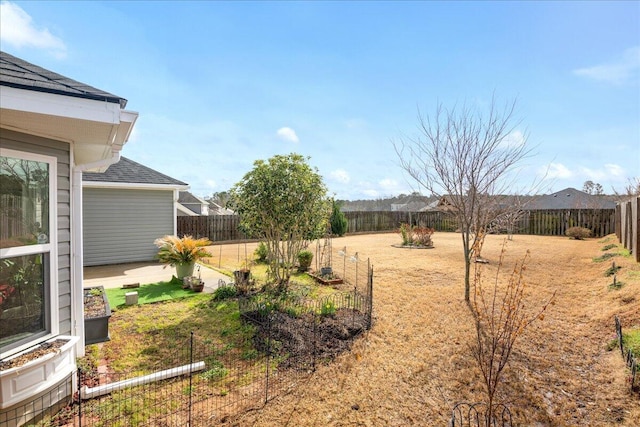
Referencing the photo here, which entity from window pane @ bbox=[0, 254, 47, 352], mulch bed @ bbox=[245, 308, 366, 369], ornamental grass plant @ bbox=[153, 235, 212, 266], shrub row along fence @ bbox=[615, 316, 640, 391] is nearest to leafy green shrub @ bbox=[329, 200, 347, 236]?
ornamental grass plant @ bbox=[153, 235, 212, 266]

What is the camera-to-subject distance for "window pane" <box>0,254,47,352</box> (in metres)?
2.50

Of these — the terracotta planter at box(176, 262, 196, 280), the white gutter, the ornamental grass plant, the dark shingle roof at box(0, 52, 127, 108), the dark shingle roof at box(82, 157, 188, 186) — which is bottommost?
the white gutter

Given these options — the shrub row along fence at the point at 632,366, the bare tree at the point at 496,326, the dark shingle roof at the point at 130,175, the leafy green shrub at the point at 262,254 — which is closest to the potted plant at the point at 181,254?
the leafy green shrub at the point at 262,254

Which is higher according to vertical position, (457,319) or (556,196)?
(556,196)

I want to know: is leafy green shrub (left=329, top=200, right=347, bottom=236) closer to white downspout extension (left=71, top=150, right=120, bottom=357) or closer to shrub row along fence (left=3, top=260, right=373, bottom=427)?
shrub row along fence (left=3, top=260, right=373, bottom=427)

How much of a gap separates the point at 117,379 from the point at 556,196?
127 ft

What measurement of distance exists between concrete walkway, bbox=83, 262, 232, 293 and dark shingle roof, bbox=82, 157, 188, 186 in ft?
8.44

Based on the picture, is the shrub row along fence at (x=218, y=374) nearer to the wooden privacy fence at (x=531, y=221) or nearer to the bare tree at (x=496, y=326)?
the bare tree at (x=496, y=326)

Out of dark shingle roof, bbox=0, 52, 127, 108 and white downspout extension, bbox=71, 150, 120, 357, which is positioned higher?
dark shingle roof, bbox=0, 52, 127, 108

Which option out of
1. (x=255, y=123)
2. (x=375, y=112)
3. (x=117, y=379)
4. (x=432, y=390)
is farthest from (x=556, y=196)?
(x=117, y=379)

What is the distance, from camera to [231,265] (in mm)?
9984

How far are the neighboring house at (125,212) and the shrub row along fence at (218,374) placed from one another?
252 inches

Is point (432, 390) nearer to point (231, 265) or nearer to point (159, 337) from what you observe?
point (159, 337)

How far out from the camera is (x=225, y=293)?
6129 millimetres
